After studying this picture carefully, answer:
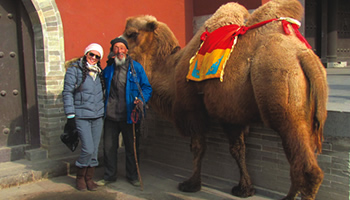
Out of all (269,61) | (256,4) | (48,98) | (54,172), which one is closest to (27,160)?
(54,172)

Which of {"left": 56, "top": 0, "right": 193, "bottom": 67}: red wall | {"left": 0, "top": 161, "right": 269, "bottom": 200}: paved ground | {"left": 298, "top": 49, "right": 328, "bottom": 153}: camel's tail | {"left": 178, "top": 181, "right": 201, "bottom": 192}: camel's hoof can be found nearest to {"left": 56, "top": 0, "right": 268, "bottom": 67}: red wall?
{"left": 56, "top": 0, "right": 193, "bottom": 67}: red wall

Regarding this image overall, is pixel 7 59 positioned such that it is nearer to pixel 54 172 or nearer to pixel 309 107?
pixel 54 172

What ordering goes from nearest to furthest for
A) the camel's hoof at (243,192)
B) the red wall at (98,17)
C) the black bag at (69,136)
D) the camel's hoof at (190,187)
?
the black bag at (69,136), the camel's hoof at (243,192), the camel's hoof at (190,187), the red wall at (98,17)

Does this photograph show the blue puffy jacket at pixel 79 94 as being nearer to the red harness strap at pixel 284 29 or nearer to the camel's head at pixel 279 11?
the red harness strap at pixel 284 29

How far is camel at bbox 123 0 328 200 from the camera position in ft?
11.3

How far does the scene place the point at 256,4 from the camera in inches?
308

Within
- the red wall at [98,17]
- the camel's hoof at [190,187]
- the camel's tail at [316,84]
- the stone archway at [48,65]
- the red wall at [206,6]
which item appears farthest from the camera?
the red wall at [206,6]

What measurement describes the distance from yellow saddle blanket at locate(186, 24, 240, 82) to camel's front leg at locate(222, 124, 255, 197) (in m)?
0.98

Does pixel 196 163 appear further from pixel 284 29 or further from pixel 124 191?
pixel 284 29

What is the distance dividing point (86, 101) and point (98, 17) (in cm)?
243

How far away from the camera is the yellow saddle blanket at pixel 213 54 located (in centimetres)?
409

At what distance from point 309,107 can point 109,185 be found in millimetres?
3146

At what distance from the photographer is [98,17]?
657 centimetres

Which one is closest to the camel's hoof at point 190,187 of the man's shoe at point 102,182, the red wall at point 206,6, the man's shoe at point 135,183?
the man's shoe at point 135,183
